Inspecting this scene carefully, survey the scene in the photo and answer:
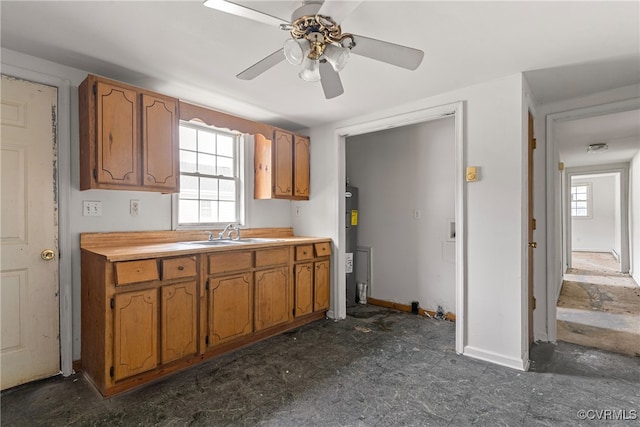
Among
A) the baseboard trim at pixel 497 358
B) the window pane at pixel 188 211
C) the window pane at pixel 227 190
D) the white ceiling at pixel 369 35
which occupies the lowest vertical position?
the baseboard trim at pixel 497 358

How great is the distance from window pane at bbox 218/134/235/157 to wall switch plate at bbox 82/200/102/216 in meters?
1.28

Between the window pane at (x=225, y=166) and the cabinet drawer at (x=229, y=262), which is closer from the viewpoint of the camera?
the cabinet drawer at (x=229, y=262)

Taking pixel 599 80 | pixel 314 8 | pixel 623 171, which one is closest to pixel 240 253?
pixel 314 8

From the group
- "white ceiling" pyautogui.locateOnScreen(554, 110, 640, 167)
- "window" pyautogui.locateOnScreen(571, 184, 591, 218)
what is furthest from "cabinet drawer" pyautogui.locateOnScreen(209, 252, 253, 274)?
"window" pyautogui.locateOnScreen(571, 184, 591, 218)

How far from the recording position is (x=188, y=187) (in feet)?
10.3

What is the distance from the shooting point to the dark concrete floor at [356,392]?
183 cm

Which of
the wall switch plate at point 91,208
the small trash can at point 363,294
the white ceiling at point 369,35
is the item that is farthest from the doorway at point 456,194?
the wall switch plate at point 91,208

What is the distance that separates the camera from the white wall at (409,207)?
3668 millimetres

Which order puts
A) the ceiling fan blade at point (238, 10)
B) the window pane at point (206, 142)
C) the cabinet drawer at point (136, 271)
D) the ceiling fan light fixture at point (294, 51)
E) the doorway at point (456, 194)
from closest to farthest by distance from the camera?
the ceiling fan blade at point (238, 10)
the ceiling fan light fixture at point (294, 51)
the cabinet drawer at point (136, 271)
the doorway at point (456, 194)
the window pane at point (206, 142)

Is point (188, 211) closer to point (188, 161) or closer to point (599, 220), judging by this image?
point (188, 161)

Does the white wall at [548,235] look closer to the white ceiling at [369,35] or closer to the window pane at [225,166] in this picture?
the white ceiling at [369,35]

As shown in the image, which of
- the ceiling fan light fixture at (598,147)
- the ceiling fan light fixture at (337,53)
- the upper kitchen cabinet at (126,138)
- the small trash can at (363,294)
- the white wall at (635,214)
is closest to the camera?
the ceiling fan light fixture at (337,53)

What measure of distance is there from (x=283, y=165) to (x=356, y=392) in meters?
2.31

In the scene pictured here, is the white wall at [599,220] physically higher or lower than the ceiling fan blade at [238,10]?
lower
